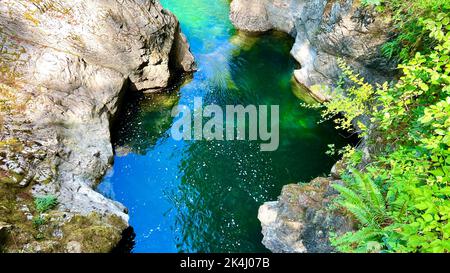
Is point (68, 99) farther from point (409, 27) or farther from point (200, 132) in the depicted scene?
point (409, 27)

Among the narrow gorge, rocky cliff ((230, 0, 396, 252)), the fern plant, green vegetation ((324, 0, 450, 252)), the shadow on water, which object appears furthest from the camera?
the shadow on water

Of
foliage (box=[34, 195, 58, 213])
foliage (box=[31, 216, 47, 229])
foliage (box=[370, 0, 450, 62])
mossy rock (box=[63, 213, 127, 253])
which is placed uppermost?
foliage (box=[370, 0, 450, 62])

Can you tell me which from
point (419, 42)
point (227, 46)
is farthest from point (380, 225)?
point (227, 46)

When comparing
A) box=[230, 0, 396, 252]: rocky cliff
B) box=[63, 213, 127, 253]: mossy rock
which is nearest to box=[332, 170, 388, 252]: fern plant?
box=[230, 0, 396, 252]: rocky cliff

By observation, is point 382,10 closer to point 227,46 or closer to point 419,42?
point 419,42

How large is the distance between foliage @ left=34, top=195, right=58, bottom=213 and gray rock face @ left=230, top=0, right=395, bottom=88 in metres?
11.3

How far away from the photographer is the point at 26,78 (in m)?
11.6

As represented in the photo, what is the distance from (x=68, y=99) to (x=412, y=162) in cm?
1111

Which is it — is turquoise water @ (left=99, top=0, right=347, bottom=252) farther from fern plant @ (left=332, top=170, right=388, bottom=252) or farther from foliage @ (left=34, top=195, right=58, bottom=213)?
fern plant @ (left=332, top=170, right=388, bottom=252)

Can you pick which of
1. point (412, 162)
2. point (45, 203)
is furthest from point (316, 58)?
point (45, 203)

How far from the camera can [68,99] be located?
11914mm

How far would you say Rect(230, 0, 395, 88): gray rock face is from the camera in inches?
450

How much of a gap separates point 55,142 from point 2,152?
1.53 metres

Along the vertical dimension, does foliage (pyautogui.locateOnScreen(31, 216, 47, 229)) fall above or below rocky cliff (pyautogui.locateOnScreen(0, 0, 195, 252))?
below
